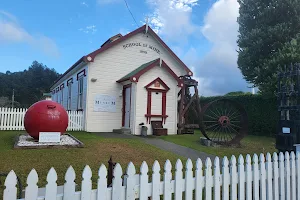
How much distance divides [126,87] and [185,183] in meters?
12.3

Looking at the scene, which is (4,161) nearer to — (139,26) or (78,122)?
(78,122)

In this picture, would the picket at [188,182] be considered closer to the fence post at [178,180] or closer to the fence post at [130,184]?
the fence post at [178,180]

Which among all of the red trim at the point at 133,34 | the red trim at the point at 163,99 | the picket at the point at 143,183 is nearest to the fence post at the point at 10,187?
the picket at the point at 143,183

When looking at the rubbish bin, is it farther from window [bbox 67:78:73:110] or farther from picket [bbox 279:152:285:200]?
picket [bbox 279:152:285:200]

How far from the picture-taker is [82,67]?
51.2 feet

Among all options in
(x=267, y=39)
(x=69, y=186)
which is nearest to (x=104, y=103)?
(x=267, y=39)

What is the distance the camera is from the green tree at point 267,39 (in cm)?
1353

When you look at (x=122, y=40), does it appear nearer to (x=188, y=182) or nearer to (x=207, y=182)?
(x=207, y=182)

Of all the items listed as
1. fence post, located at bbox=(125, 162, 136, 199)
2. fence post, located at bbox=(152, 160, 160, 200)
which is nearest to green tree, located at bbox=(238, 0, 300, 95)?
fence post, located at bbox=(152, 160, 160, 200)

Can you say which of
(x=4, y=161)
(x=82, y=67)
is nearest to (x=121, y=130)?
(x=82, y=67)

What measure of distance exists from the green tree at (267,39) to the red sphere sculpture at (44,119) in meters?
11.3

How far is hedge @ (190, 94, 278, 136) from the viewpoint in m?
15.3

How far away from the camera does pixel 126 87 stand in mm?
14945

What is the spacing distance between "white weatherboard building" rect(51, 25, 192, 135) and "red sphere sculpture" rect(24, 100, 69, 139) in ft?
16.2
